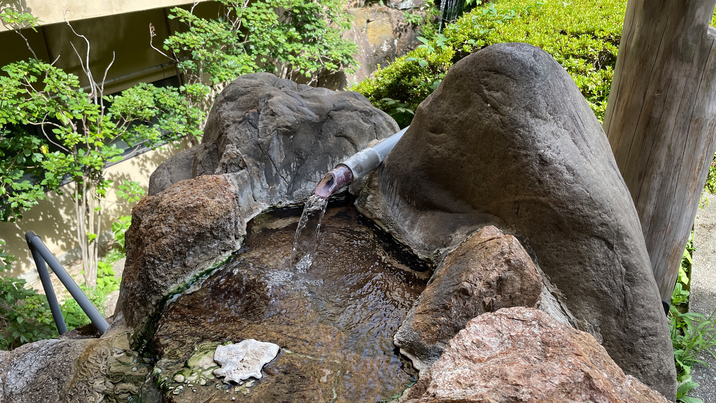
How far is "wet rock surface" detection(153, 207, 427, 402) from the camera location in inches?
81.8

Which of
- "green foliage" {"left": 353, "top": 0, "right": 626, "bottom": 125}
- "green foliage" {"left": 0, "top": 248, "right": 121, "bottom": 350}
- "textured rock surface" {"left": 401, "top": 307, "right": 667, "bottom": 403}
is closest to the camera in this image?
"textured rock surface" {"left": 401, "top": 307, "right": 667, "bottom": 403}

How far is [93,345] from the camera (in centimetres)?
244

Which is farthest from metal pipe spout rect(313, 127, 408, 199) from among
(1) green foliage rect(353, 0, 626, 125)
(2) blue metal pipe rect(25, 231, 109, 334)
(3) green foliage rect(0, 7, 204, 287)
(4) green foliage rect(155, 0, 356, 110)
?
(4) green foliage rect(155, 0, 356, 110)

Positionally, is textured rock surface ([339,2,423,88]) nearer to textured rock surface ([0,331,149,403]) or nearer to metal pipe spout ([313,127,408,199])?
metal pipe spout ([313,127,408,199])

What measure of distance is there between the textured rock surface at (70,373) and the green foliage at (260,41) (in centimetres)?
450

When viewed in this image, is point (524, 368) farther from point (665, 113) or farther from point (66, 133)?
point (66, 133)

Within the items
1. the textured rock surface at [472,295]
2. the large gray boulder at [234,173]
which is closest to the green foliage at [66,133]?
the large gray boulder at [234,173]

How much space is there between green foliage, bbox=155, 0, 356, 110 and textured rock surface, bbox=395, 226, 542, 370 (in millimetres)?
5122

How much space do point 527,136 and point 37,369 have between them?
2711 millimetres

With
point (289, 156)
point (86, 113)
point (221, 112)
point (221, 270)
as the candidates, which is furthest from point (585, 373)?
point (86, 113)

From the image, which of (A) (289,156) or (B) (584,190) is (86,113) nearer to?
(A) (289,156)

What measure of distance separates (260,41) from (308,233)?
475cm

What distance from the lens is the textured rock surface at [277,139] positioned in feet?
12.0

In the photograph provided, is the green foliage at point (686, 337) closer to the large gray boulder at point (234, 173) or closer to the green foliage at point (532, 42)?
the green foliage at point (532, 42)
